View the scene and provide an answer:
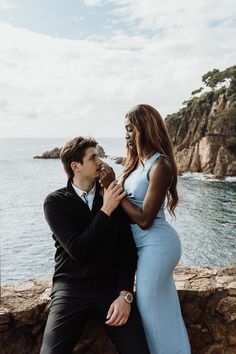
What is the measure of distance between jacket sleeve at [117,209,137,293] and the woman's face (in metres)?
0.63

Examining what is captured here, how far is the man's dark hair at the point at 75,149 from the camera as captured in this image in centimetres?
356

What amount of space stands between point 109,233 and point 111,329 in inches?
29.7

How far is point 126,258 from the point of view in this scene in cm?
331

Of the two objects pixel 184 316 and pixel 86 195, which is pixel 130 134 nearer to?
pixel 86 195

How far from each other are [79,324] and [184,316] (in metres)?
1.14

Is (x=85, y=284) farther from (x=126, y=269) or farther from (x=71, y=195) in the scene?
(x=71, y=195)

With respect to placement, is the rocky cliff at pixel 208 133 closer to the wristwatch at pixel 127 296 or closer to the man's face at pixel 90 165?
the man's face at pixel 90 165

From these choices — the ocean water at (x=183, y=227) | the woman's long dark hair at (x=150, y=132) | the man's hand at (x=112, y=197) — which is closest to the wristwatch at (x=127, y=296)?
the man's hand at (x=112, y=197)

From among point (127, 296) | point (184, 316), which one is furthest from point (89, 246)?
point (184, 316)

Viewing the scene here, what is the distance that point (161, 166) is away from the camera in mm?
3268

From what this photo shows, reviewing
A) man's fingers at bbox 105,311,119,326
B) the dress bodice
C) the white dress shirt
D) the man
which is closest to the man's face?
the man

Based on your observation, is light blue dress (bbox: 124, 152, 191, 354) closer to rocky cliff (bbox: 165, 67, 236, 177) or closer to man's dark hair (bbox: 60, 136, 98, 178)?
man's dark hair (bbox: 60, 136, 98, 178)

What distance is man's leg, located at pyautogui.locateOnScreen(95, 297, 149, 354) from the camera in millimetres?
3025

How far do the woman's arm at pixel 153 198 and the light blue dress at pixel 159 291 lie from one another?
108 mm
